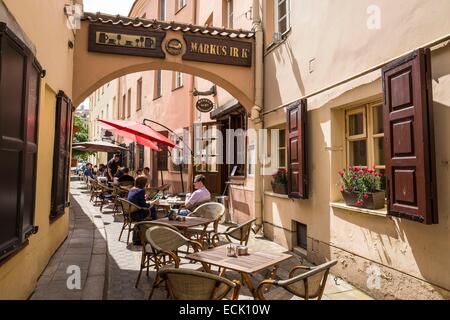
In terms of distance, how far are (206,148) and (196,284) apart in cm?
851

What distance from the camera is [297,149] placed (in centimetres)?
591

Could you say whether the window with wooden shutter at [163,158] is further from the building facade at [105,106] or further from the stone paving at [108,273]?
the building facade at [105,106]

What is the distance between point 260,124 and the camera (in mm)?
7789

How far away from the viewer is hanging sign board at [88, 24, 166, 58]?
273 inches

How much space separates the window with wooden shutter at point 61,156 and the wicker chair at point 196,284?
10.5 feet

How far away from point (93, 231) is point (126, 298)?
3590 mm

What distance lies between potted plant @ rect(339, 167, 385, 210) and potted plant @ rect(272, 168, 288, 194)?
2040 millimetres

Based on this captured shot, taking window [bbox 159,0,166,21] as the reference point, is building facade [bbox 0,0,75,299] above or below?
below

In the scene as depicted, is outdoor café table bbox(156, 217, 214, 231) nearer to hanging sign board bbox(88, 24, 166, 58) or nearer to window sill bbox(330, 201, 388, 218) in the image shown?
window sill bbox(330, 201, 388, 218)

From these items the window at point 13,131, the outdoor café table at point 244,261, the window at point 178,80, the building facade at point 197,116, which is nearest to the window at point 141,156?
the building facade at point 197,116

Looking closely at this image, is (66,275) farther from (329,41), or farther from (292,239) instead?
(329,41)

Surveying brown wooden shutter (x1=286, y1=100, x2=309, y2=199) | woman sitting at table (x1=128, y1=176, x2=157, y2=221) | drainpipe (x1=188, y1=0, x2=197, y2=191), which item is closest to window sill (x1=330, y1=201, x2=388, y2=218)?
brown wooden shutter (x1=286, y1=100, x2=309, y2=199)

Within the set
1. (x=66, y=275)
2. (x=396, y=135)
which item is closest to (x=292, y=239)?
(x=396, y=135)

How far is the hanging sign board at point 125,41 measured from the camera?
273 inches
